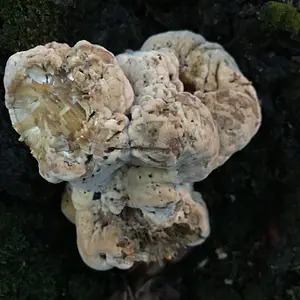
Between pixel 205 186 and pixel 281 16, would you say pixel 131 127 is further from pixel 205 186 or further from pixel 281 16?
pixel 205 186

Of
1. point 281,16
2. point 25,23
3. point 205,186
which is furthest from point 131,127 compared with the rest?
point 205,186

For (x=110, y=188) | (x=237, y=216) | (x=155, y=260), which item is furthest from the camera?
(x=237, y=216)

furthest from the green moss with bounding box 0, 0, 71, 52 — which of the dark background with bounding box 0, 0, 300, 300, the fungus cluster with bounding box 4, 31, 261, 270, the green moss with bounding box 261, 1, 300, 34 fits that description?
the green moss with bounding box 261, 1, 300, 34

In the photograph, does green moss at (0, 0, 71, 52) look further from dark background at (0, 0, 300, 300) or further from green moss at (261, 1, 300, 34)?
green moss at (261, 1, 300, 34)

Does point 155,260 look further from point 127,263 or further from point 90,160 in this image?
point 90,160

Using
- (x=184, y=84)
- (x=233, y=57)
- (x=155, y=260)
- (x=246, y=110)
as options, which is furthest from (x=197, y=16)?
(x=155, y=260)

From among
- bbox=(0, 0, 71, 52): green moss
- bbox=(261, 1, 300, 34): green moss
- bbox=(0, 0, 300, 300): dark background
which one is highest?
bbox=(0, 0, 71, 52): green moss

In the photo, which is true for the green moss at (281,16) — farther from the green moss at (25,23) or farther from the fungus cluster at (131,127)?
the green moss at (25,23)
